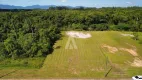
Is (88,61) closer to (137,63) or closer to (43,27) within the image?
(137,63)

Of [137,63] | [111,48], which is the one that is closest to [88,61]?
[137,63]

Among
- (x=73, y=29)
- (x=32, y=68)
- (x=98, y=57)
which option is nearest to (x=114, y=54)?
(x=98, y=57)

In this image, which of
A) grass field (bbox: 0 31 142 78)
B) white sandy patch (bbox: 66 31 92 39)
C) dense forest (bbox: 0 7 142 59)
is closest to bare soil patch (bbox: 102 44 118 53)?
grass field (bbox: 0 31 142 78)

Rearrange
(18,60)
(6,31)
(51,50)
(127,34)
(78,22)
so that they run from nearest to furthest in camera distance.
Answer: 1. (18,60)
2. (51,50)
3. (6,31)
4. (127,34)
5. (78,22)

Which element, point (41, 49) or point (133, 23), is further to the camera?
point (133, 23)

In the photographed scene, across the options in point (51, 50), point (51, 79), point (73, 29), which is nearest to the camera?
point (51, 79)

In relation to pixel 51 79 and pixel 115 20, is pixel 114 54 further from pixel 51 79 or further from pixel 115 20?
pixel 115 20

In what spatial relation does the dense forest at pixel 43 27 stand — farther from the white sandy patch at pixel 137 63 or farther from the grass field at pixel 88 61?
the white sandy patch at pixel 137 63
